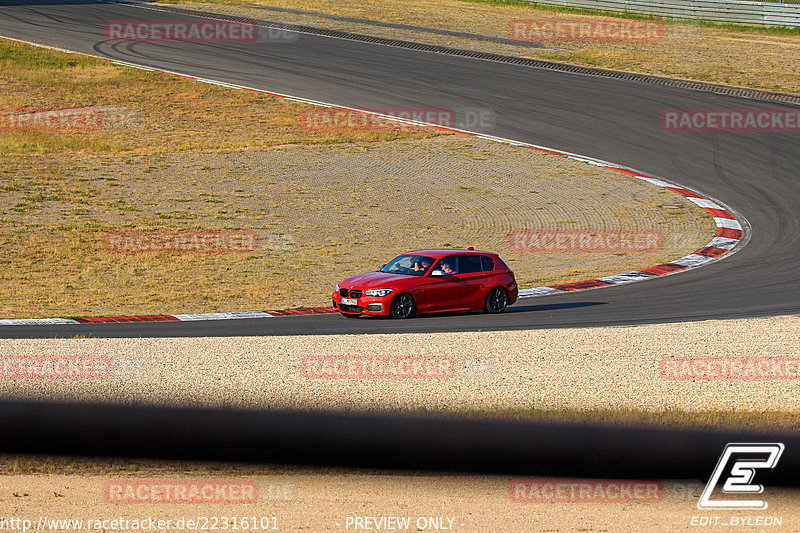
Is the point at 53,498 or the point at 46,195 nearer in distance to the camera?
the point at 53,498

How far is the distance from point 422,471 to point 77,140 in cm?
3042

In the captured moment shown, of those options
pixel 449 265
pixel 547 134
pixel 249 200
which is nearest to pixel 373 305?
pixel 449 265

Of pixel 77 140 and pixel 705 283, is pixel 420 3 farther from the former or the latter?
pixel 705 283

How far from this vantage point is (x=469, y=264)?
17.9m

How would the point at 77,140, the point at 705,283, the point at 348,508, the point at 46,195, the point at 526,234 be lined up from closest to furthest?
the point at 348,508 < the point at 705,283 < the point at 526,234 < the point at 46,195 < the point at 77,140

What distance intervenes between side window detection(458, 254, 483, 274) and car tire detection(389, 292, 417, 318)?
1.36 meters

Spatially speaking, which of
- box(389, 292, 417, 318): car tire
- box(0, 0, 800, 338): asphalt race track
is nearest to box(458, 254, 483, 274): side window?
box(0, 0, 800, 338): asphalt race track

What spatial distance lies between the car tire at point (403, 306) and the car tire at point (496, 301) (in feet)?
5.07

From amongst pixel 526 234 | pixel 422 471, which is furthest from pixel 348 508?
pixel 526 234

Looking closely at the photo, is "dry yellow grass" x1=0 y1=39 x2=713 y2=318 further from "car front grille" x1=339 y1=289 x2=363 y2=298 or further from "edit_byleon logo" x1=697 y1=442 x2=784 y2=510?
"edit_byleon logo" x1=697 y1=442 x2=784 y2=510

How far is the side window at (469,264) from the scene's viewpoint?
17.8 metres

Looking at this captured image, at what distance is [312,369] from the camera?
9805mm

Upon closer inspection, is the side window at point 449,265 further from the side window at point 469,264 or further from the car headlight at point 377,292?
the car headlight at point 377,292

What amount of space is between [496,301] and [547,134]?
17141 mm
